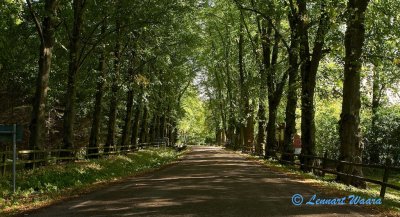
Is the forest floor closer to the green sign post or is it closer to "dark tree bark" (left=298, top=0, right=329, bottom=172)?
the green sign post

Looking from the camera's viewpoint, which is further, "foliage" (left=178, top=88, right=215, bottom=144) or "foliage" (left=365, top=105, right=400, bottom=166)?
"foliage" (left=178, top=88, right=215, bottom=144)

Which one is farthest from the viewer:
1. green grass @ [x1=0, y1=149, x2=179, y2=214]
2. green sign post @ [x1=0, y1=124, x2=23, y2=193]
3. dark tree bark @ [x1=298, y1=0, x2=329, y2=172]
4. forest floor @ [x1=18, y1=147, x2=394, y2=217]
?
dark tree bark @ [x1=298, y1=0, x2=329, y2=172]

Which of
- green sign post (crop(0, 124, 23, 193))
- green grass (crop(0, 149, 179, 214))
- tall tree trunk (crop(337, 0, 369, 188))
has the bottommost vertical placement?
green grass (crop(0, 149, 179, 214))

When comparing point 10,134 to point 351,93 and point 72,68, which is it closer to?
point 72,68

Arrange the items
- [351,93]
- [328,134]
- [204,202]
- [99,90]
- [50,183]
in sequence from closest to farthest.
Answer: [204,202]
[50,183]
[351,93]
[99,90]
[328,134]

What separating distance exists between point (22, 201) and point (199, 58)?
1869 inches

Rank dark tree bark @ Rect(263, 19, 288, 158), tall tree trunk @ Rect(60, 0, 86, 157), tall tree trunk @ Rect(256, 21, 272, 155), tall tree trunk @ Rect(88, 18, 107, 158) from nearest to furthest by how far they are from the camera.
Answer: tall tree trunk @ Rect(60, 0, 86, 157)
tall tree trunk @ Rect(88, 18, 107, 158)
tall tree trunk @ Rect(256, 21, 272, 155)
dark tree bark @ Rect(263, 19, 288, 158)

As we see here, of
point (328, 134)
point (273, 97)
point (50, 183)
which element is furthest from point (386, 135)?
point (50, 183)

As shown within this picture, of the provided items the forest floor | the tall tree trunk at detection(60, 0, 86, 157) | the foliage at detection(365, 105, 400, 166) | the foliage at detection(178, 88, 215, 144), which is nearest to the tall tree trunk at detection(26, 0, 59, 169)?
the tall tree trunk at detection(60, 0, 86, 157)

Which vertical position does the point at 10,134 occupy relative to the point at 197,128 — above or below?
below

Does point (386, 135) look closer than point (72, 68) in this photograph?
No

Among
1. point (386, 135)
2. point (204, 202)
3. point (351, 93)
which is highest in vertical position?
point (351, 93)

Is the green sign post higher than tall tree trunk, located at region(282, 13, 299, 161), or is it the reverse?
tall tree trunk, located at region(282, 13, 299, 161)

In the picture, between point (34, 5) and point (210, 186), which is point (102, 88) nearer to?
point (34, 5)
